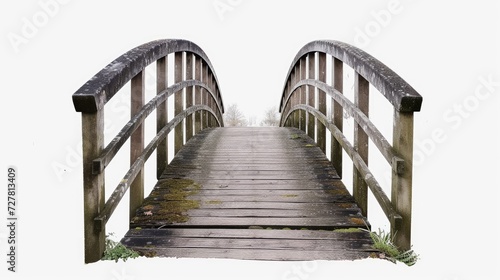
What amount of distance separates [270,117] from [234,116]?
3241 mm

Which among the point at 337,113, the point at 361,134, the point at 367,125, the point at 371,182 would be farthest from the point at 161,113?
the point at 371,182

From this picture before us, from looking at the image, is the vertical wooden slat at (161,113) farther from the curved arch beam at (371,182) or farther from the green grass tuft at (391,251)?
the green grass tuft at (391,251)

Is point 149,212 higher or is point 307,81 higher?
point 307,81

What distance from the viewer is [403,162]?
9.82 feet

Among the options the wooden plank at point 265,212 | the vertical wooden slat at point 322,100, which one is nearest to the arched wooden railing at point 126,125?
the wooden plank at point 265,212

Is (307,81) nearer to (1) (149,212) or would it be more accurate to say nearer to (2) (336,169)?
(2) (336,169)

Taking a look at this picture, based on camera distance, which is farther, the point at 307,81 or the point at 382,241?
the point at 307,81

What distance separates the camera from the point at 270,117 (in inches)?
1671

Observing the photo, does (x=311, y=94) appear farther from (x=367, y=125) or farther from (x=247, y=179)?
(x=367, y=125)

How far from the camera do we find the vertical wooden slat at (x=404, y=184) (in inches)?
119

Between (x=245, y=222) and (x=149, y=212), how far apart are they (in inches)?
32.3

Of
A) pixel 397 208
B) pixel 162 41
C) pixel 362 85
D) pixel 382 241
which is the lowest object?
pixel 382 241

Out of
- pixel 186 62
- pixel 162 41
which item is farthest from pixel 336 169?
pixel 186 62

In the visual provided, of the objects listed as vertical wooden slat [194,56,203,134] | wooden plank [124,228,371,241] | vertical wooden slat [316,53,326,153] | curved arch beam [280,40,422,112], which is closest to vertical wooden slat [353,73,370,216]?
curved arch beam [280,40,422,112]
